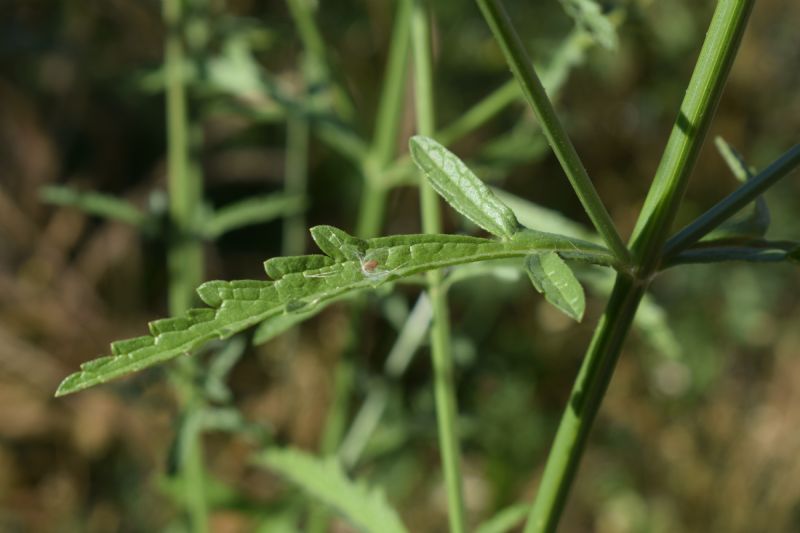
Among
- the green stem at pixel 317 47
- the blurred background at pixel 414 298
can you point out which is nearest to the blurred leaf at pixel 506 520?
the green stem at pixel 317 47

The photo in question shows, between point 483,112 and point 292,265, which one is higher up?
point 483,112

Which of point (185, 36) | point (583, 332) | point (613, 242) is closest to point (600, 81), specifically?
point (583, 332)

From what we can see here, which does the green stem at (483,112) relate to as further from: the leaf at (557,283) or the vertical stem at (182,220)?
the leaf at (557,283)

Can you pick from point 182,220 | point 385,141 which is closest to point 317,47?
point 385,141

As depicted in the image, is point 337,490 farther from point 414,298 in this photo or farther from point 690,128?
point 414,298

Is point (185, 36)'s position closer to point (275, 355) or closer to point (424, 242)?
point (424, 242)

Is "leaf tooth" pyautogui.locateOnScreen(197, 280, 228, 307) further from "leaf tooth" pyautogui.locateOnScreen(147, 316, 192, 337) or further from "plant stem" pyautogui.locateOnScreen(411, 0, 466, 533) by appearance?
"plant stem" pyautogui.locateOnScreen(411, 0, 466, 533)

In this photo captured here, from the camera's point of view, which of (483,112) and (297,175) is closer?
(483,112)
